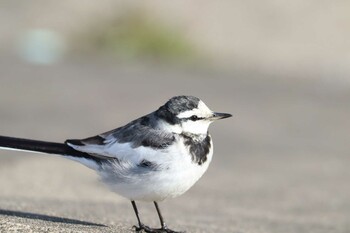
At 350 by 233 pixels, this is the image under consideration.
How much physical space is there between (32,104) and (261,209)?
186 inches

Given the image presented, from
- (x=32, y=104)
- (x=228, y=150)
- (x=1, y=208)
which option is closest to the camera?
(x=1, y=208)

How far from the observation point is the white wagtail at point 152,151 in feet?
22.5

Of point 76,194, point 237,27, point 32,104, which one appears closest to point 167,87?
point 32,104

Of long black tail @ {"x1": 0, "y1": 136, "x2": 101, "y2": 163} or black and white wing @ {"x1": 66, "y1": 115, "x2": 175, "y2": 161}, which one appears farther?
long black tail @ {"x1": 0, "y1": 136, "x2": 101, "y2": 163}

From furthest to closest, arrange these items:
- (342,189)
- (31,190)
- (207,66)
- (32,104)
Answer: (207,66) < (32,104) < (342,189) < (31,190)

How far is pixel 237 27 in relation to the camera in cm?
2172

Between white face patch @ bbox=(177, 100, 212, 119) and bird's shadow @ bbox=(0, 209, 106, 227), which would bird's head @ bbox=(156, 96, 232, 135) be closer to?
white face patch @ bbox=(177, 100, 212, 119)

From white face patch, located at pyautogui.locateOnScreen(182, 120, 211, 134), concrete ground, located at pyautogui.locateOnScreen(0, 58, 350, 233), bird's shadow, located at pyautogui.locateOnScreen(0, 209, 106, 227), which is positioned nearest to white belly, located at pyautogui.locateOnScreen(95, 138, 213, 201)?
white face patch, located at pyautogui.locateOnScreen(182, 120, 211, 134)

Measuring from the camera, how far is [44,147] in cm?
727

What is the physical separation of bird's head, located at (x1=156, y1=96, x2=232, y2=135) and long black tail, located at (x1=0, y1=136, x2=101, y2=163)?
26.9 inches

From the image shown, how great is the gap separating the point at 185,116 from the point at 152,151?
1.29ft

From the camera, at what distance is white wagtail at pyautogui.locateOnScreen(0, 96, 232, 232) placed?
22.5ft

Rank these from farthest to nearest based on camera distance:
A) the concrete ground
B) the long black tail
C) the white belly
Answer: the concrete ground → the long black tail → the white belly

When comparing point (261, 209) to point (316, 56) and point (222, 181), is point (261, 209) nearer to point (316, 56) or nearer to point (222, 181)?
point (222, 181)
